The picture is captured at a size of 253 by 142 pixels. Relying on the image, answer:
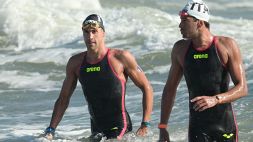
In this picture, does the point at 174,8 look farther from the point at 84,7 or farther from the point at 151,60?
the point at 151,60

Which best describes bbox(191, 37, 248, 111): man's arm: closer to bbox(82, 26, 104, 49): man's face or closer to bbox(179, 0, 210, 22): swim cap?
bbox(179, 0, 210, 22): swim cap

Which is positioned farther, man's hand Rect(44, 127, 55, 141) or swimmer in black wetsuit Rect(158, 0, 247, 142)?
man's hand Rect(44, 127, 55, 141)

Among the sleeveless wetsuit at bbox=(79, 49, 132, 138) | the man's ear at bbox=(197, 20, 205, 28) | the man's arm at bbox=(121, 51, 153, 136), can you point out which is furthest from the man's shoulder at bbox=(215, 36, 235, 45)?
the sleeveless wetsuit at bbox=(79, 49, 132, 138)

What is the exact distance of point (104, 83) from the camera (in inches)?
327

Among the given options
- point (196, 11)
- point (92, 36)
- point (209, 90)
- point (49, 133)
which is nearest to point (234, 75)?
point (209, 90)

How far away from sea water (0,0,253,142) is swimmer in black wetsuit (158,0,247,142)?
1.20 meters

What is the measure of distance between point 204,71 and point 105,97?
1.48 m

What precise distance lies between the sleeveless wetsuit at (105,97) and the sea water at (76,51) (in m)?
0.24

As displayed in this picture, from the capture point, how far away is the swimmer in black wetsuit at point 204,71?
7.05 m

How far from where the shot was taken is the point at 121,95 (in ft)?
27.3

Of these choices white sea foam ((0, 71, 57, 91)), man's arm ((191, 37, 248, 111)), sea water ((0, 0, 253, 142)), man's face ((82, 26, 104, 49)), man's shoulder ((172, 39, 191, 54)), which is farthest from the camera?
white sea foam ((0, 71, 57, 91))

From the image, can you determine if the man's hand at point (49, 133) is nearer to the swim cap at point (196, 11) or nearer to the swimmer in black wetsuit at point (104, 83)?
the swimmer in black wetsuit at point (104, 83)

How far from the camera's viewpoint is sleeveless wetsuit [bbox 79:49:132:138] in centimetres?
827

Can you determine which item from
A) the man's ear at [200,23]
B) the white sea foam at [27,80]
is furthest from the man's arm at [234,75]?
the white sea foam at [27,80]
